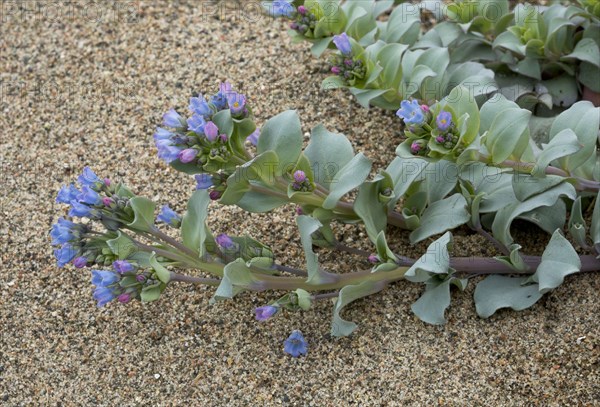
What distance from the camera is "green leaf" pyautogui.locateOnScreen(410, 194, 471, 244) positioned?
2.37m

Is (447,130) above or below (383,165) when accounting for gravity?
above

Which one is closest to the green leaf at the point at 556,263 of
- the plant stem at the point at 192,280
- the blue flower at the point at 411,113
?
the blue flower at the point at 411,113

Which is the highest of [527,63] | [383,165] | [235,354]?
[527,63]

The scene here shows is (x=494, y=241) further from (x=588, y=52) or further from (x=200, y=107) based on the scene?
(x=200, y=107)

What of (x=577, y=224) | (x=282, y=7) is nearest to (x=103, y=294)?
(x=282, y=7)

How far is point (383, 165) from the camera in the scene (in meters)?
2.79

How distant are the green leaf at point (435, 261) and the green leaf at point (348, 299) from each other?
0.34 ft

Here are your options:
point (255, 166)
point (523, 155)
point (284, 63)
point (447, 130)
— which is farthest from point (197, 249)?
point (284, 63)

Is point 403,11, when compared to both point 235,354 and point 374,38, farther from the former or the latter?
point 235,354

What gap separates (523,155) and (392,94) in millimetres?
451

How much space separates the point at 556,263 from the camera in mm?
2309

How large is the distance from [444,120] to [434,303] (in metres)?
0.53

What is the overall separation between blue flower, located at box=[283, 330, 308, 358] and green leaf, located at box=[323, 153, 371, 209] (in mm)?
359

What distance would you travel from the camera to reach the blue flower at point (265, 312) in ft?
7.41
